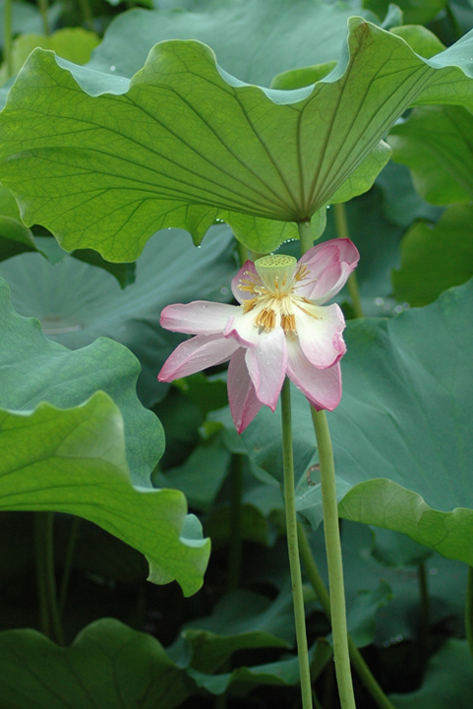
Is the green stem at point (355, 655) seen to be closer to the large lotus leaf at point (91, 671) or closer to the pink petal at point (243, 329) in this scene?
the large lotus leaf at point (91, 671)

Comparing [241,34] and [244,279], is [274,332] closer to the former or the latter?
[244,279]

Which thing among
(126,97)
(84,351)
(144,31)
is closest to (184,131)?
(126,97)

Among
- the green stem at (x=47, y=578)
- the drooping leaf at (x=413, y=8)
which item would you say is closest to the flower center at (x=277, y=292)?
the green stem at (x=47, y=578)

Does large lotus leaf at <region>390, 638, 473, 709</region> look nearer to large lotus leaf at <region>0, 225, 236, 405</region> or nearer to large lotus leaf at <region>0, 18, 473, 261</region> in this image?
large lotus leaf at <region>0, 225, 236, 405</region>

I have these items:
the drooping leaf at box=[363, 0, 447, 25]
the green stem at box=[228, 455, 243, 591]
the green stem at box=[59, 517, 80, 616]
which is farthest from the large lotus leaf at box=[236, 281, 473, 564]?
the drooping leaf at box=[363, 0, 447, 25]

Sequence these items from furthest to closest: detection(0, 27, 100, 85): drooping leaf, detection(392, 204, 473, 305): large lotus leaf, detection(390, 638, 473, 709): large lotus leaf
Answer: detection(0, 27, 100, 85): drooping leaf
detection(392, 204, 473, 305): large lotus leaf
detection(390, 638, 473, 709): large lotus leaf

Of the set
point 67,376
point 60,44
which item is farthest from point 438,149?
point 60,44
